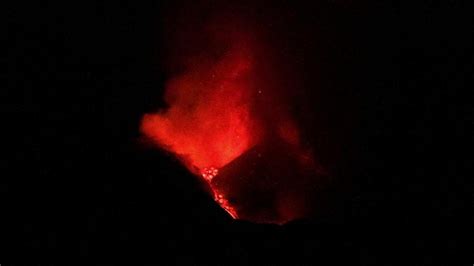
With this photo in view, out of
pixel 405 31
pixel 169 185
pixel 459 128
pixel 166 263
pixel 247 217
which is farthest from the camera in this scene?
pixel 405 31

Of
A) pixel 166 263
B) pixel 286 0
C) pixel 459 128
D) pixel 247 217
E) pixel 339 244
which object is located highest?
pixel 286 0

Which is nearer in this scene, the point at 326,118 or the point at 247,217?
the point at 247,217

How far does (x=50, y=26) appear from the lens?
17.5 feet

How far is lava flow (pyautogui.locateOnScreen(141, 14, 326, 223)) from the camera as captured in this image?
15.8ft

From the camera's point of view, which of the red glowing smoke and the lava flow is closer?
the lava flow

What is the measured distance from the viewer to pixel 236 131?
19.2 ft

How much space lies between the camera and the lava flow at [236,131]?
4.81 m

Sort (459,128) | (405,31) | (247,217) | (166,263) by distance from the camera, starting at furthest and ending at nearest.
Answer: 1. (405,31)
2. (459,128)
3. (247,217)
4. (166,263)

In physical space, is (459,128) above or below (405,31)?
below

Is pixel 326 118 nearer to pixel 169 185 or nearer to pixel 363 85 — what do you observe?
pixel 363 85

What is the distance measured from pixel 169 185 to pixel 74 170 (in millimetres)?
1081

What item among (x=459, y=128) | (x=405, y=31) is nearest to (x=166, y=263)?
(x=459, y=128)

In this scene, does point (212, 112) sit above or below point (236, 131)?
above

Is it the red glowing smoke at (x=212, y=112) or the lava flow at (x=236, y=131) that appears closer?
the lava flow at (x=236, y=131)
